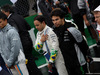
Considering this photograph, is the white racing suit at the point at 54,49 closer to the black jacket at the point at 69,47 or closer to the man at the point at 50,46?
the man at the point at 50,46

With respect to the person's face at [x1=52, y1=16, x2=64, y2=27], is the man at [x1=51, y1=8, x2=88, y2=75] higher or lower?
lower

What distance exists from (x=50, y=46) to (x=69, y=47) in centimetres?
46

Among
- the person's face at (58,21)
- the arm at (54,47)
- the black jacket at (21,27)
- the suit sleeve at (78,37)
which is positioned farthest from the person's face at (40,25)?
the black jacket at (21,27)

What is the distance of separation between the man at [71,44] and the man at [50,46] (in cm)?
17

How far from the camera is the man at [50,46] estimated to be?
4.38 metres

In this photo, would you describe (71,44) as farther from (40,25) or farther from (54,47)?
(40,25)

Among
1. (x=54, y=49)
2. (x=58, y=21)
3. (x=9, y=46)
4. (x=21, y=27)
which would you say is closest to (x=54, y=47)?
(x=54, y=49)

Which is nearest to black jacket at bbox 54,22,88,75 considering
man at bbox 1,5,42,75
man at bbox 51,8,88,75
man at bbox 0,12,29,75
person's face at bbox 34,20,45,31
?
man at bbox 51,8,88,75

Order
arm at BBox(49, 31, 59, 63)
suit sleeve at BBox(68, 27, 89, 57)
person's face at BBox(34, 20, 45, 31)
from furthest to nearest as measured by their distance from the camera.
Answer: person's face at BBox(34, 20, 45, 31), arm at BBox(49, 31, 59, 63), suit sleeve at BBox(68, 27, 89, 57)

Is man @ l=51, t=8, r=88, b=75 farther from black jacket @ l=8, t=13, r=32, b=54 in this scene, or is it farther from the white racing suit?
black jacket @ l=8, t=13, r=32, b=54

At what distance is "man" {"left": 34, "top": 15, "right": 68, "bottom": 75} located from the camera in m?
4.38

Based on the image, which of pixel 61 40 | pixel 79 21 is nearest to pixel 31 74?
pixel 61 40

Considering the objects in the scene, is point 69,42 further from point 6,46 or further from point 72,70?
point 6,46

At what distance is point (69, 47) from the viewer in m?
4.14
